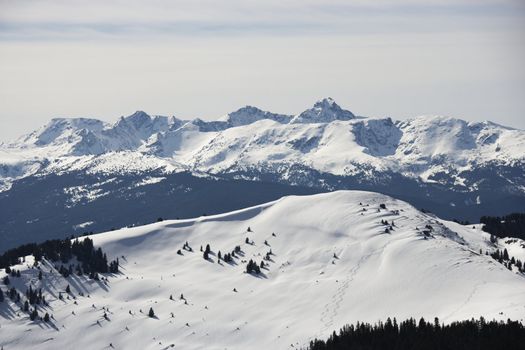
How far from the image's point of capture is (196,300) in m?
196

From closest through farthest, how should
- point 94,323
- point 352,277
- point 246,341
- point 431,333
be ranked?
point 431,333, point 246,341, point 94,323, point 352,277

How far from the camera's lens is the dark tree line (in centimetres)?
12769

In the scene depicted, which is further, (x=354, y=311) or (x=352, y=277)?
(x=352, y=277)

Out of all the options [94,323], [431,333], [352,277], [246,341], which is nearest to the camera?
[431,333]

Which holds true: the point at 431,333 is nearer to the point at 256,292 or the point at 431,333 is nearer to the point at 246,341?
the point at 246,341

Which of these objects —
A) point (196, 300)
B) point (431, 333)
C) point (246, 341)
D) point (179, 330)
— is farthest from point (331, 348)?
point (196, 300)

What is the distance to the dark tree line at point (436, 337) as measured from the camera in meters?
128

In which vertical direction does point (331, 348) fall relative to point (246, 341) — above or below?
above

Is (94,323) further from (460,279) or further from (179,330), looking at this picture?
(460,279)

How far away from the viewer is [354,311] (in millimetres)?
180500

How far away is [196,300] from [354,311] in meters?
35.8

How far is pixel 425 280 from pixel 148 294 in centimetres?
6000

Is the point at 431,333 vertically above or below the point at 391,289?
above

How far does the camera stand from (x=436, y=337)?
435 feet
